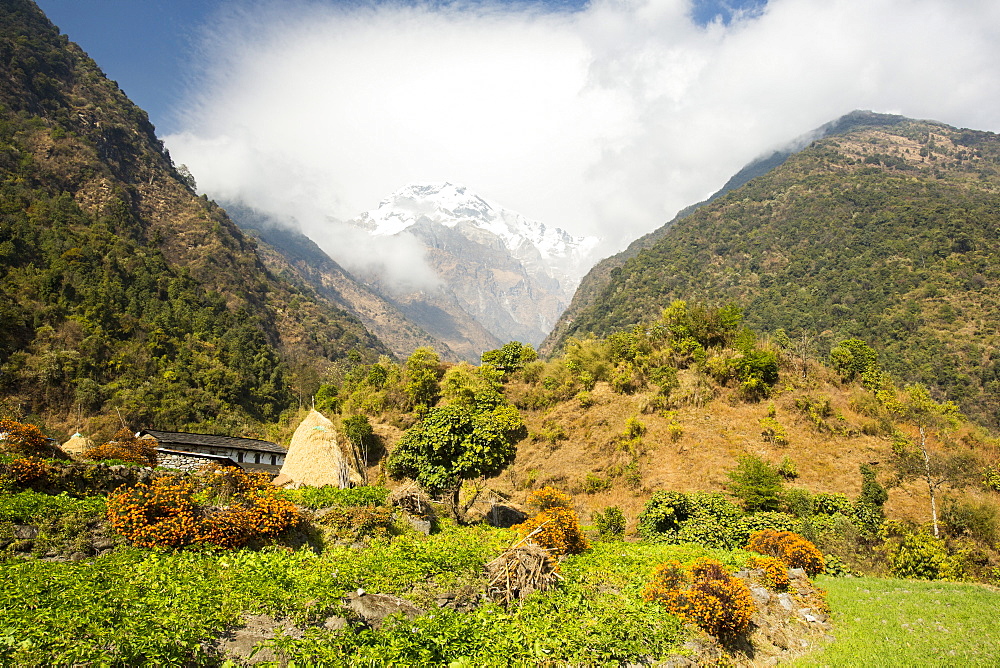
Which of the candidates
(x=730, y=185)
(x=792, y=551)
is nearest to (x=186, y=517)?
(x=792, y=551)

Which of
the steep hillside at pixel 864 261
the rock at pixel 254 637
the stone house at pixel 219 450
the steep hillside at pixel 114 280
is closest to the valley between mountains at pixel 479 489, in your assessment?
the rock at pixel 254 637

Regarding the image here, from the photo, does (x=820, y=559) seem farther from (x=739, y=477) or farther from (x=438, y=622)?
(x=438, y=622)

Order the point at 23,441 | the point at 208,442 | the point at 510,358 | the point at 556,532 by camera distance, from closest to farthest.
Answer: the point at 556,532 < the point at 23,441 < the point at 208,442 < the point at 510,358

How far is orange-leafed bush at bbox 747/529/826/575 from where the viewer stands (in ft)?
35.1

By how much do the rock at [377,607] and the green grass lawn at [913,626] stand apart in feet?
19.2

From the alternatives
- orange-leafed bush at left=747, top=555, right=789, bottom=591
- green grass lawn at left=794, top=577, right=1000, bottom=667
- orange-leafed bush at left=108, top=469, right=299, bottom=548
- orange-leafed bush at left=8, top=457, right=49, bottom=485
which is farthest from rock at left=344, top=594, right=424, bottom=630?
orange-leafed bush at left=747, top=555, right=789, bottom=591

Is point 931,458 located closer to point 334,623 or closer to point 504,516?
point 504,516

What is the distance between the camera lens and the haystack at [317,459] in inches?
729

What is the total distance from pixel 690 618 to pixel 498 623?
10.3 feet

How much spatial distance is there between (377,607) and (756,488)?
11985 millimetres

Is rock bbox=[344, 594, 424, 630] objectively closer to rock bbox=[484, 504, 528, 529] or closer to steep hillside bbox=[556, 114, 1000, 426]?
rock bbox=[484, 504, 528, 529]

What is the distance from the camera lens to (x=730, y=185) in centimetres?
17050

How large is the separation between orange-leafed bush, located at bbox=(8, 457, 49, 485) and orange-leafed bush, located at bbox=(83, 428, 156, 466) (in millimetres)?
4766

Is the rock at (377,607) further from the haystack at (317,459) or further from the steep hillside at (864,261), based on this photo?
the steep hillside at (864,261)
